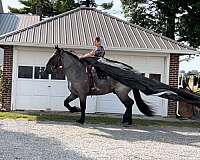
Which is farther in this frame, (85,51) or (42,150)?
(85,51)

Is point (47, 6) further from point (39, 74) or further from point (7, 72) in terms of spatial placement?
point (7, 72)

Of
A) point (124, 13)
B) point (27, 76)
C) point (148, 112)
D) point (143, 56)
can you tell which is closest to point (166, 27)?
point (124, 13)

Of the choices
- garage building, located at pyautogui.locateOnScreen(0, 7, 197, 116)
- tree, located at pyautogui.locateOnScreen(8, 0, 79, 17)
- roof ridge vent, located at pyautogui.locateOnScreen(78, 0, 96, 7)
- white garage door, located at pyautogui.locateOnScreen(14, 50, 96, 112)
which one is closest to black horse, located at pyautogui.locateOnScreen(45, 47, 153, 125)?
garage building, located at pyautogui.locateOnScreen(0, 7, 197, 116)

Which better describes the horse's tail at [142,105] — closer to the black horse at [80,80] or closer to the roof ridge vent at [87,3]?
the black horse at [80,80]

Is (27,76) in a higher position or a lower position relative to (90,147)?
higher

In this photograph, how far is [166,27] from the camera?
29.7m

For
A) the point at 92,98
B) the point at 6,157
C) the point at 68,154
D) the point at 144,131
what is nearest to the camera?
the point at 6,157

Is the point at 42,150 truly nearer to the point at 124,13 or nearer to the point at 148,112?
the point at 148,112

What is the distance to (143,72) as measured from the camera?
17.7 meters

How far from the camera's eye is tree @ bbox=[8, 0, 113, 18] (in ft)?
139

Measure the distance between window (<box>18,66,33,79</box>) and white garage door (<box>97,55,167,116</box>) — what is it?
9.69 feet

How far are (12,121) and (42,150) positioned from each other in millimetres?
4911

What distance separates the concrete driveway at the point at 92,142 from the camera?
28.3 feet

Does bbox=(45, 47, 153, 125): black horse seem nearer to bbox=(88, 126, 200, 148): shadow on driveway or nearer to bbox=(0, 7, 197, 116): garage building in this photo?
bbox=(88, 126, 200, 148): shadow on driveway
